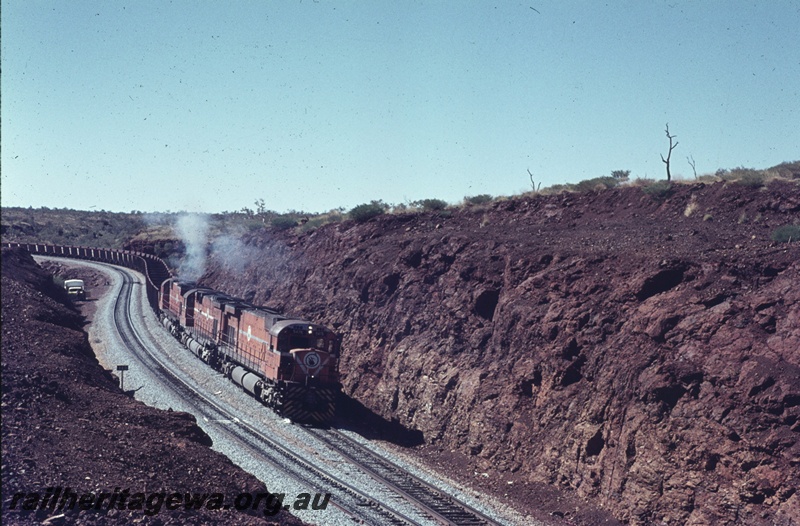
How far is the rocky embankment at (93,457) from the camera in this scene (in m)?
12.1

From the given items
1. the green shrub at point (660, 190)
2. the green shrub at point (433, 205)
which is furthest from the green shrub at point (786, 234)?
the green shrub at point (433, 205)

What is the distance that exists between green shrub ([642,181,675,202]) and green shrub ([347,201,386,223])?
1965cm

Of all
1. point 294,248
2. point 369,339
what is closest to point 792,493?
point 369,339

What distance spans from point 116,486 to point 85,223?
103199 mm

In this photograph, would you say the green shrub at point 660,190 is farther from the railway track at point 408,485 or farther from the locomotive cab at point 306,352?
the railway track at point 408,485

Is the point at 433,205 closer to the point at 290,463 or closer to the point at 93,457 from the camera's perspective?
the point at 290,463

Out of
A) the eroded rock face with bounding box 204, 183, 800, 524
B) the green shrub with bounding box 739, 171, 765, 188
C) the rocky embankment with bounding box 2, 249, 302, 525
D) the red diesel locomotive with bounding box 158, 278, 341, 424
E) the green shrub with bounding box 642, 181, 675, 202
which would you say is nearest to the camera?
the rocky embankment with bounding box 2, 249, 302, 525

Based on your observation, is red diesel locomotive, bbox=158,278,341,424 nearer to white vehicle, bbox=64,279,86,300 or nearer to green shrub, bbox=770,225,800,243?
green shrub, bbox=770,225,800,243

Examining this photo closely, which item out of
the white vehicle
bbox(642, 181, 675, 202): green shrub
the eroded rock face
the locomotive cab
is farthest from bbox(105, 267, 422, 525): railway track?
the white vehicle

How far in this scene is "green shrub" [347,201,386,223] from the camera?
1850 inches

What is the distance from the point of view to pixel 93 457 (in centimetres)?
1468

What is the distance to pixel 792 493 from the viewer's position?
51.6ft

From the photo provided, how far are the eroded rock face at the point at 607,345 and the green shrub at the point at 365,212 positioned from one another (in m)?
7.65

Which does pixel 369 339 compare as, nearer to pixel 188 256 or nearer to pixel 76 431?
pixel 76 431
